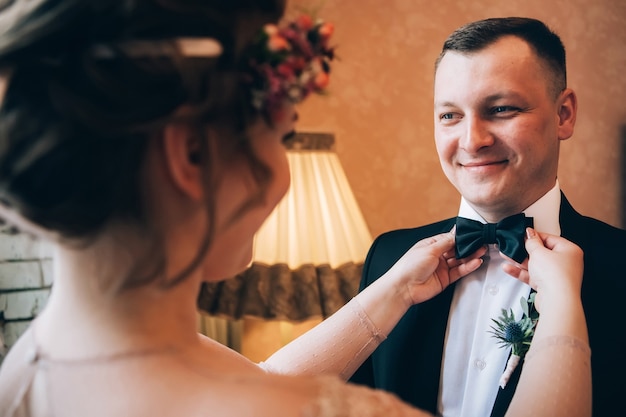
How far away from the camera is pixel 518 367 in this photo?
1265mm

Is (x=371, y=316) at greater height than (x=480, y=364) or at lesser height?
greater

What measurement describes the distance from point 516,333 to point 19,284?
1271mm

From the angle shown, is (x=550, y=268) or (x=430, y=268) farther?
(x=430, y=268)

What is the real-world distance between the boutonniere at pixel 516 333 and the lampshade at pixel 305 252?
65 cm

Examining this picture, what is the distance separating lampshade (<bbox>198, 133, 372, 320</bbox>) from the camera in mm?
1836

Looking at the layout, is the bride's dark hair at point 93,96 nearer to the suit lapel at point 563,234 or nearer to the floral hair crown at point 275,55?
the floral hair crown at point 275,55

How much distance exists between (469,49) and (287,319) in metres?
0.94

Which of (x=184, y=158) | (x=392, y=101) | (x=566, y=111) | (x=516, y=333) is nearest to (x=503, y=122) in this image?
(x=566, y=111)

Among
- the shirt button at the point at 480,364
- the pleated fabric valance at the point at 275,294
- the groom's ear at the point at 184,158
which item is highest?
the groom's ear at the point at 184,158

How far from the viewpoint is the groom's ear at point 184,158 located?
642 millimetres

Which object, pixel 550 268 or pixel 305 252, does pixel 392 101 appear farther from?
pixel 550 268

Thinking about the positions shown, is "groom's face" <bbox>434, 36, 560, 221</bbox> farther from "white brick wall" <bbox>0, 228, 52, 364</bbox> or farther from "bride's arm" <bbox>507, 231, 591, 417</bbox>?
"white brick wall" <bbox>0, 228, 52, 364</bbox>

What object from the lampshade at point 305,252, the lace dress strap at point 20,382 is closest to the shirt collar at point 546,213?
the lampshade at point 305,252

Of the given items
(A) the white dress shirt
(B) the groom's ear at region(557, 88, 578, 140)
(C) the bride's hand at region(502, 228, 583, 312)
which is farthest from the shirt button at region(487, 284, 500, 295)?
(B) the groom's ear at region(557, 88, 578, 140)
